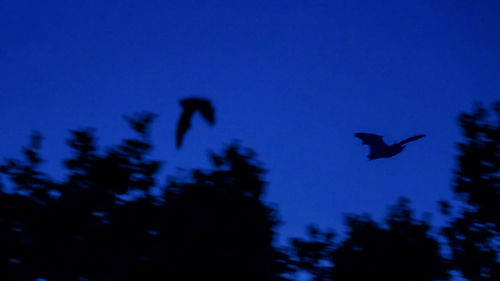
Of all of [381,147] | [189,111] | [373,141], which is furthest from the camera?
[373,141]

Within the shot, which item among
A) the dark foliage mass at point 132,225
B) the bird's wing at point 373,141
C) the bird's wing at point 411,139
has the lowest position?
the dark foliage mass at point 132,225

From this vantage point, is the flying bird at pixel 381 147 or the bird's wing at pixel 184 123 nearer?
the bird's wing at pixel 184 123

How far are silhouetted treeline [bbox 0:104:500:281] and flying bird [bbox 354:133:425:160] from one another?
2565 millimetres

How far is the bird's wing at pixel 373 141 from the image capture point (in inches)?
566

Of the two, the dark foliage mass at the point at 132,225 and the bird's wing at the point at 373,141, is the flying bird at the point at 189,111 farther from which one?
the bird's wing at the point at 373,141

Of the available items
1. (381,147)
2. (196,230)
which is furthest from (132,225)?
(381,147)

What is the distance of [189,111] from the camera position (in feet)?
29.5

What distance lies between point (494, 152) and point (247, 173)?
7.88 meters

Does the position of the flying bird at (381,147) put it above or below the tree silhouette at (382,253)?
above

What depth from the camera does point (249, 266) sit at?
523 inches

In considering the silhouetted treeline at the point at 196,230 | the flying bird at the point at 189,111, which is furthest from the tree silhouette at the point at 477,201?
the flying bird at the point at 189,111

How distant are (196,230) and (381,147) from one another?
6.05 metres

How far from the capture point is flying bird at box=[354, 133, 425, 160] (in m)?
13.9

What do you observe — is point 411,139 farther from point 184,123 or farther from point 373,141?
point 184,123
